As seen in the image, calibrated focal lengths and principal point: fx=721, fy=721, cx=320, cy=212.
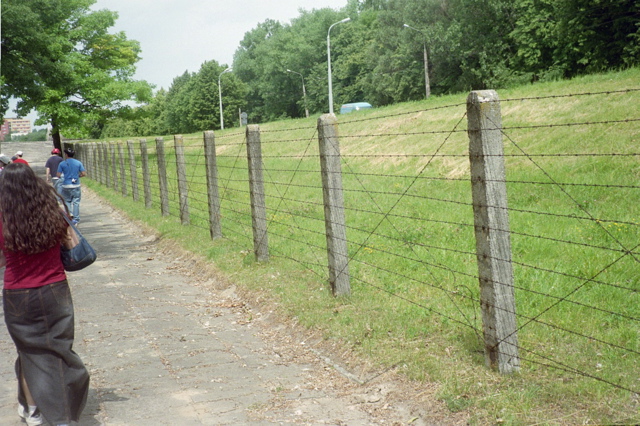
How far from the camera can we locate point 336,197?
7.16 metres

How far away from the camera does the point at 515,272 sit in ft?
25.0

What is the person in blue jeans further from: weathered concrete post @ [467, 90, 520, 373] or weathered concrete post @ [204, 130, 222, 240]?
weathered concrete post @ [467, 90, 520, 373]

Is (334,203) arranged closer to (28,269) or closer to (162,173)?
(28,269)

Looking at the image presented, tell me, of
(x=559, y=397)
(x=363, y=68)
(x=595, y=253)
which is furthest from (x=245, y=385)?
(x=363, y=68)

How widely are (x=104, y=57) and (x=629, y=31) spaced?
30.7m

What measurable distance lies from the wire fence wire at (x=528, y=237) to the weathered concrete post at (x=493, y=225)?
0.17 meters

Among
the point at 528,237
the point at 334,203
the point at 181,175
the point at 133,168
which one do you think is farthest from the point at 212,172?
the point at 133,168

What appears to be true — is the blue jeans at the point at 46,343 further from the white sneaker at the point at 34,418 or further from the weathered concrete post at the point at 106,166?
the weathered concrete post at the point at 106,166

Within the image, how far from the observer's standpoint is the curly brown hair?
4344 millimetres

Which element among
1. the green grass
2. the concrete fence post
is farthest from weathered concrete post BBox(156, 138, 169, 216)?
the concrete fence post

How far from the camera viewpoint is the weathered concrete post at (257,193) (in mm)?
9406

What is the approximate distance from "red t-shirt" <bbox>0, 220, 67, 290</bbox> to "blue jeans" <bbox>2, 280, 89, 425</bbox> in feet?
0.13

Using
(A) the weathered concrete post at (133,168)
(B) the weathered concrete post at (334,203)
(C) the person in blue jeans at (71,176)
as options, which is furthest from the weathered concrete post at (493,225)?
(A) the weathered concrete post at (133,168)

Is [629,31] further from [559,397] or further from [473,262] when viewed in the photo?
[559,397]
